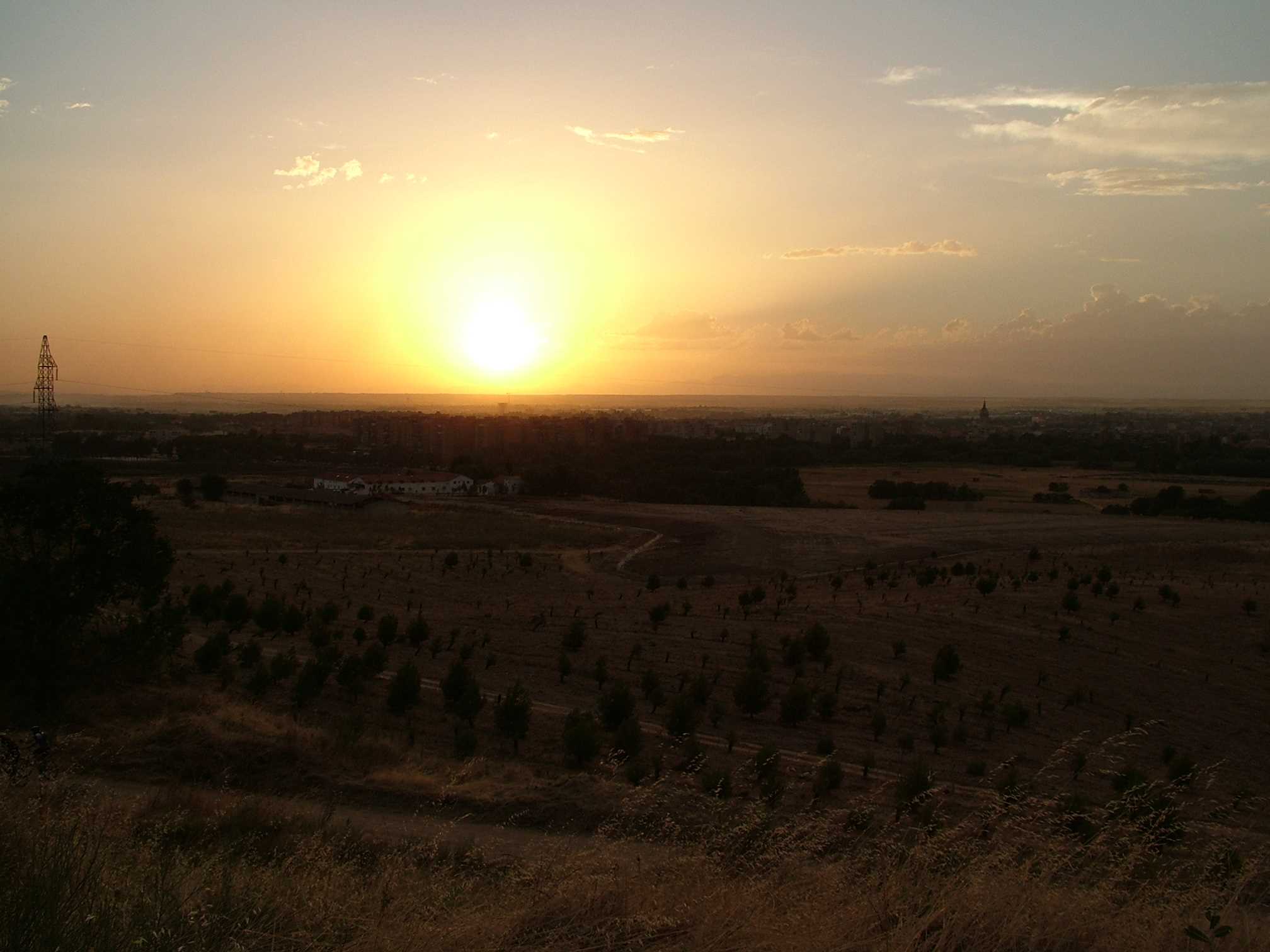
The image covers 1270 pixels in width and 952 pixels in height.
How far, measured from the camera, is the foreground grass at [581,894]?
3.94 meters

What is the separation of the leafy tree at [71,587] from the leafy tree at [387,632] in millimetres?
5089

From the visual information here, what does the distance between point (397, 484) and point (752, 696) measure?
164 ft

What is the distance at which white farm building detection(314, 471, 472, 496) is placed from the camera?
185 ft

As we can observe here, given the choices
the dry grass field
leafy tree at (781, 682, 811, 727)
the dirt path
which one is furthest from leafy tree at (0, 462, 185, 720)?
leafy tree at (781, 682, 811, 727)

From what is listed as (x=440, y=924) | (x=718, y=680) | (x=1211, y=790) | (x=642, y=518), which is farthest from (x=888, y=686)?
(x=642, y=518)

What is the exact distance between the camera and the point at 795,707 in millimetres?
14320

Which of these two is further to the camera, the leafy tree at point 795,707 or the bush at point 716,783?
the leafy tree at point 795,707

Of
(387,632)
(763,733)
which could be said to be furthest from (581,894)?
(387,632)

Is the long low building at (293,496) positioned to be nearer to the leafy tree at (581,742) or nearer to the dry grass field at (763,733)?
the dry grass field at (763,733)

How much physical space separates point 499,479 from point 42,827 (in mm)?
61915

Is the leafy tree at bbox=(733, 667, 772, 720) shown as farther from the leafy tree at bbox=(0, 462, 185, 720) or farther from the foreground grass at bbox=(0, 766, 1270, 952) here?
the leafy tree at bbox=(0, 462, 185, 720)

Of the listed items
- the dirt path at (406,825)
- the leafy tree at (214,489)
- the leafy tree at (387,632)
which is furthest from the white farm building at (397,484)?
the dirt path at (406,825)

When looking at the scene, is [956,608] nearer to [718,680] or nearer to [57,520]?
[718,680]

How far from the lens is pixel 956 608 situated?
942 inches
